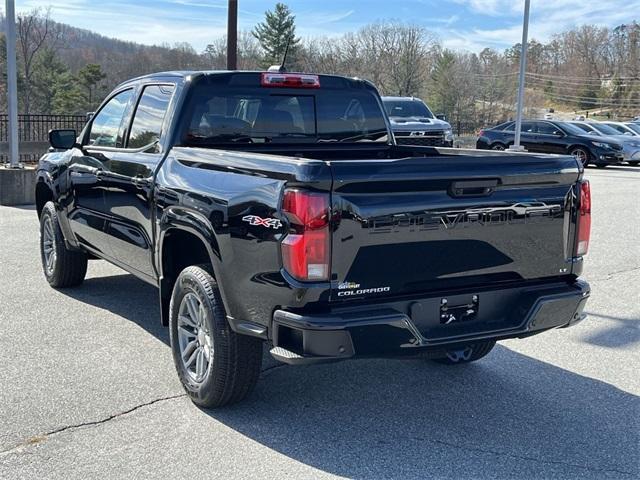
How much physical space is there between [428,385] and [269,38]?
67.3 metres

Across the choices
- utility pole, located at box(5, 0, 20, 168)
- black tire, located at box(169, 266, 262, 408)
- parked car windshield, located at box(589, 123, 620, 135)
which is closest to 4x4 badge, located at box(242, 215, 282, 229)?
black tire, located at box(169, 266, 262, 408)

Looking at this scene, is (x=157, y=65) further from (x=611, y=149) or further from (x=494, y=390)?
(x=494, y=390)

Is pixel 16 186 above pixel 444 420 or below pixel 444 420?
above

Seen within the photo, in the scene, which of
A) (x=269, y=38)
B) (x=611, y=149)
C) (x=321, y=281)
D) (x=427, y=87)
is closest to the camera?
(x=321, y=281)

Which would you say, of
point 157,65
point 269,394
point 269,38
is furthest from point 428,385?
point 269,38

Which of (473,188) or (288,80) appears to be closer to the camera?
(473,188)

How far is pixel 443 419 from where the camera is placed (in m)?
4.07

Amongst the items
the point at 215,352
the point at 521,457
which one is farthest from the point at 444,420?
the point at 215,352

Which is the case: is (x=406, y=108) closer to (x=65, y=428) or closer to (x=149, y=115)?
(x=149, y=115)

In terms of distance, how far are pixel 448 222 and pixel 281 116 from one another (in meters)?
1.98

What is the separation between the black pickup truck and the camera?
10.9 ft

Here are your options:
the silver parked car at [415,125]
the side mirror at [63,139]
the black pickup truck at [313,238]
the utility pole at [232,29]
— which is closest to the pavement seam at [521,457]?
the black pickup truck at [313,238]

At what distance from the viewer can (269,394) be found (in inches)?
172

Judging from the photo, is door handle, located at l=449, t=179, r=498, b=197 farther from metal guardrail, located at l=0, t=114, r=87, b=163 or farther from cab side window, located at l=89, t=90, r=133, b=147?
metal guardrail, located at l=0, t=114, r=87, b=163
